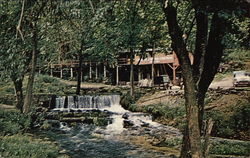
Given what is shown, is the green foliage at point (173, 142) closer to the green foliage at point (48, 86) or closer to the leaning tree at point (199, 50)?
the leaning tree at point (199, 50)

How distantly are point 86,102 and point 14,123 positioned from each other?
1513 cm

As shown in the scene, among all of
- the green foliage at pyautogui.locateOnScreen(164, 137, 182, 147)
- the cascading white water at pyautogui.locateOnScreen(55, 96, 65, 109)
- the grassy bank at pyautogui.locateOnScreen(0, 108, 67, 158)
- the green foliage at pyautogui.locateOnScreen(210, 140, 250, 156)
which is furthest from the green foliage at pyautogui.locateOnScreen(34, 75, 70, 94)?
the green foliage at pyautogui.locateOnScreen(210, 140, 250, 156)

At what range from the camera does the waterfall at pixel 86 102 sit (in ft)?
101

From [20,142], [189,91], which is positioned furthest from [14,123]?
[189,91]

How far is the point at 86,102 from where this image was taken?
31.2 metres

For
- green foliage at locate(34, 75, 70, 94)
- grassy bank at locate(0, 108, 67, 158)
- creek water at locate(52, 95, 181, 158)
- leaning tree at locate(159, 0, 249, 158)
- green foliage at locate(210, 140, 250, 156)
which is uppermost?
leaning tree at locate(159, 0, 249, 158)

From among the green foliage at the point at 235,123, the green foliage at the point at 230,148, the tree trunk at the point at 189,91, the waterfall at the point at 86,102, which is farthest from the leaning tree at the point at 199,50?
the waterfall at the point at 86,102

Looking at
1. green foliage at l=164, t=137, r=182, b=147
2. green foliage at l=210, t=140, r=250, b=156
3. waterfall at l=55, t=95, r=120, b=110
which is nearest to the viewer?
green foliage at l=210, t=140, r=250, b=156

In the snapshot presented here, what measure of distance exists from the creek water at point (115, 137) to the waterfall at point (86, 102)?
6.17 m

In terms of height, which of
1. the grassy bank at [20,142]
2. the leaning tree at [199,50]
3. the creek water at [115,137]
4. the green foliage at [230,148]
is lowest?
the creek water at [115,137]

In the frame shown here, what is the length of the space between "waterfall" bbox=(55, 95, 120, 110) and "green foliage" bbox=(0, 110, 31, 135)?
12.2m

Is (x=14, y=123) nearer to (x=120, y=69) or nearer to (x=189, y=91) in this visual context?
(x=189, y=91)

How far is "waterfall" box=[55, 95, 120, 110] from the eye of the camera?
30875 mm

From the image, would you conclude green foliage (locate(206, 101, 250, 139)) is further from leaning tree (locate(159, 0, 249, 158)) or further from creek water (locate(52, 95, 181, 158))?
leaning tree (locate(159, 0, 249, 158))
